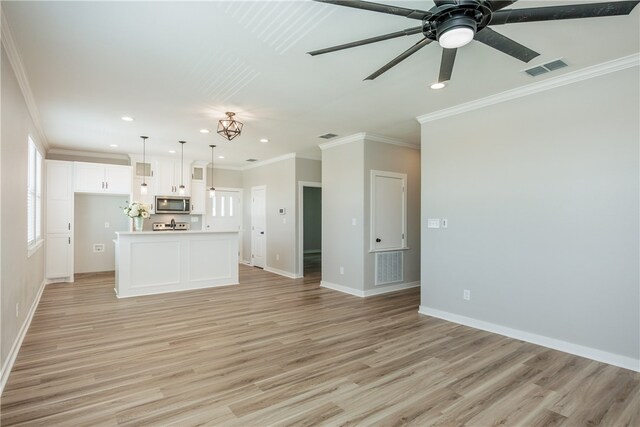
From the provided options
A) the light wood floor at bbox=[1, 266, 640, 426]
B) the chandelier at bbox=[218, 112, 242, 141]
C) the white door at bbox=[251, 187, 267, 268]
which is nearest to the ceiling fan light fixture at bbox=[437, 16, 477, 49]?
the light wood floor at bbox=[1, 266, 640, 426]

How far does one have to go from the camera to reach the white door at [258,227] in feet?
27.6

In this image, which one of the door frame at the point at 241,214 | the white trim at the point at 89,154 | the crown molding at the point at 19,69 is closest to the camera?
the crown molding at the point at 19,69

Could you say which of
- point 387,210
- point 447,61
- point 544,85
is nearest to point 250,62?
point 447,61

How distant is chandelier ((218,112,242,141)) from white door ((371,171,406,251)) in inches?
94.2

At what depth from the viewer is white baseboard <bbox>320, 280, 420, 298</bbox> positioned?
18.6 ft

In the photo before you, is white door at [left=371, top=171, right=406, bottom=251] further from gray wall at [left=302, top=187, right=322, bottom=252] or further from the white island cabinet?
gray wall at [left=302, top=187, right=322, bottom=252]

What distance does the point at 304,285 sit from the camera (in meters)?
6.54

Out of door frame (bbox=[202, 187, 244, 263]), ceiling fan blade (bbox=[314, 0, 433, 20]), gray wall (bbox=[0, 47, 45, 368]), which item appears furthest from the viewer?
door frame (bbox=[202, 187, 244, 263])

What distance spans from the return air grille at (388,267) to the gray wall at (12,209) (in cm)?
469

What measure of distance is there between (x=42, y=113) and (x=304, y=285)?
486 centimetres

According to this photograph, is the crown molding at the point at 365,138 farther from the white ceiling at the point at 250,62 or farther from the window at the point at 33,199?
the window at the point at 33,199

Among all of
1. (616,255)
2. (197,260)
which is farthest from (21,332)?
(616,255)

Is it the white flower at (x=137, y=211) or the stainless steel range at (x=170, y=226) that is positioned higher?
the white flower at (x=137, y=211)

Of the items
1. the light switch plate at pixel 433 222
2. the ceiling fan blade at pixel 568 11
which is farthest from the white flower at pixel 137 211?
the ceiling fan blade at pixel 568 11
